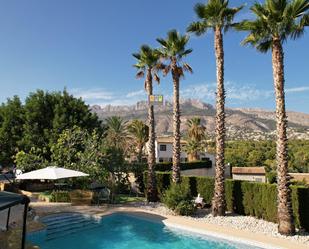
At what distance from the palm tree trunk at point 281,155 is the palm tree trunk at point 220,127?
4440mm

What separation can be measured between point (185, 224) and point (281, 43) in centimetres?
1159

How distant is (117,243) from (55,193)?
417 inches

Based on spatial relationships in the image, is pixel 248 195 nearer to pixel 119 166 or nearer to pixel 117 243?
pixel 117 243

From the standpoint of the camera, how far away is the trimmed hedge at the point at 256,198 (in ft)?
60.3

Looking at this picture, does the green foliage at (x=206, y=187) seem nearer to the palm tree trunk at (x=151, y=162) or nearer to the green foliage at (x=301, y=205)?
the palm tree trunk at (x=151, y=162)

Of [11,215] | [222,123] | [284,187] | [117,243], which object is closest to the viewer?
[11,215]

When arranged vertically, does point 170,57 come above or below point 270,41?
above

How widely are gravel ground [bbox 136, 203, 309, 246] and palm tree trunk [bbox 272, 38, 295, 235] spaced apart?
633mm

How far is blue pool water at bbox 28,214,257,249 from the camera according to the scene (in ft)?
57.5

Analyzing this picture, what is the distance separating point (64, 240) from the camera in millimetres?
18547

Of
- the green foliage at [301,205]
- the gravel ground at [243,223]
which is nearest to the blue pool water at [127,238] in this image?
the gravel ground at [243,223]

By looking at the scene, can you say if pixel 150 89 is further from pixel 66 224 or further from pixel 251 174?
pixel 251 174

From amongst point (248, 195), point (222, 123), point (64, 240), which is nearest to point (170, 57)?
point (222, 123)

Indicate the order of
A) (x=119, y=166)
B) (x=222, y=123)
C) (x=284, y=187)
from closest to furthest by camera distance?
(x=284, y=187) → (x=222, y=123) → (x=119, y=166)
